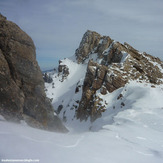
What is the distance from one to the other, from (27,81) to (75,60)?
41995 mm

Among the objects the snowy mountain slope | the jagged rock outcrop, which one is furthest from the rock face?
the snowy mountain slope

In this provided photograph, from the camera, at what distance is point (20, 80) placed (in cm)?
1314

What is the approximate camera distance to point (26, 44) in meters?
13.6

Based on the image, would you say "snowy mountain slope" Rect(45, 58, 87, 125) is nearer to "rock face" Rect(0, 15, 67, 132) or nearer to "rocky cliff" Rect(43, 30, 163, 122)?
"rocky cliff" Rect(43, 30, 163, 122)

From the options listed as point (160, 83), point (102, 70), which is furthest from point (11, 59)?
point (160, 83)

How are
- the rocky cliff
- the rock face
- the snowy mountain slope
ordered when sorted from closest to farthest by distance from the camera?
the rock face < the rocky cliff < the snowy mountain slope

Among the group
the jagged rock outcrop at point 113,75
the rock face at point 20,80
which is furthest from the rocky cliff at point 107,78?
the rock face at point 20,80

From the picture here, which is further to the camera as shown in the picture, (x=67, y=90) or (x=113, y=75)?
(x=67, y=90)

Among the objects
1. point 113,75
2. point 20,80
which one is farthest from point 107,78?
point 20,80

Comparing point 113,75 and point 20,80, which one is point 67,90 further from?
point 20,80

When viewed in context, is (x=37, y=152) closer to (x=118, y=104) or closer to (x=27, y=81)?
(x=27, y=81)

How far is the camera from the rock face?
1128 cm

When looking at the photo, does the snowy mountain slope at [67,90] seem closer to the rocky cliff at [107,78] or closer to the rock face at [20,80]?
the rocky cliff at [107,78]

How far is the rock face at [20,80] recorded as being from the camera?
37.0 ft
